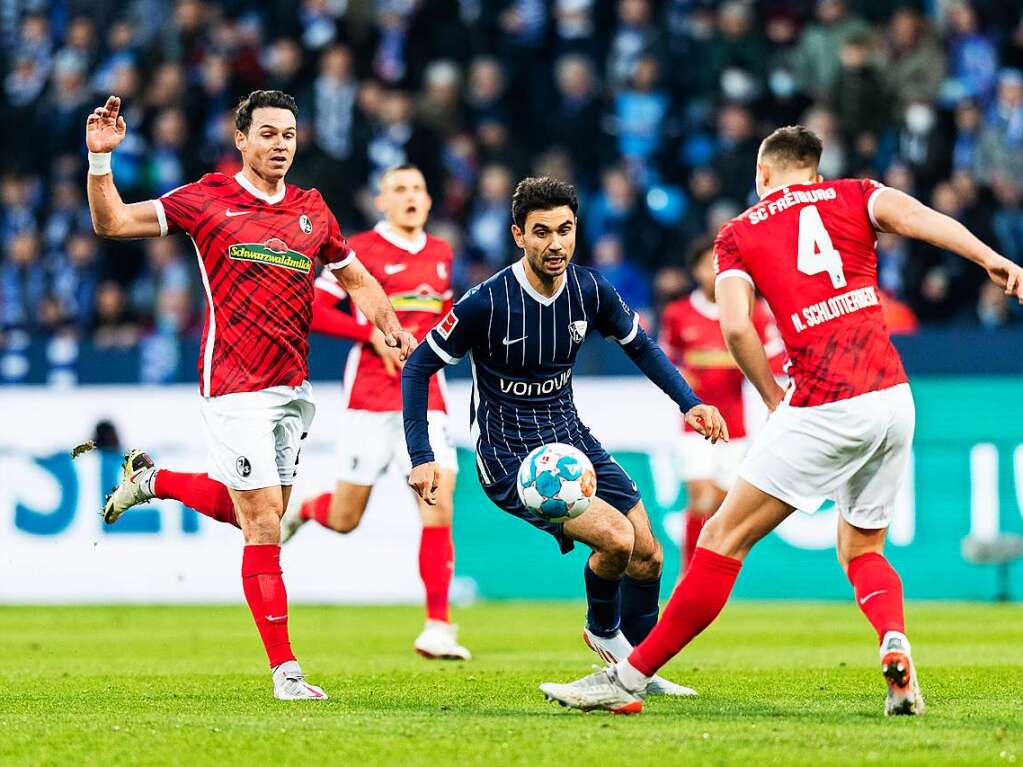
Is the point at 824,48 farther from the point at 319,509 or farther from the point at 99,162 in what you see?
the point at 99,162

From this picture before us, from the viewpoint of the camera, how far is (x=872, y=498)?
720 cm

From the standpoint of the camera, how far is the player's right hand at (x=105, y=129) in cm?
755

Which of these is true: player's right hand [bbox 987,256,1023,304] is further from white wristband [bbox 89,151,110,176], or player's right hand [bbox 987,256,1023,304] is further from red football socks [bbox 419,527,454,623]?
red football socks [bbox 419,527,454,623]

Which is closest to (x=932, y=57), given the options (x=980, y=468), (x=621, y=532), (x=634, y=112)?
(x=634, y=112)

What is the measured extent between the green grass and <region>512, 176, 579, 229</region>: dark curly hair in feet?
6.78

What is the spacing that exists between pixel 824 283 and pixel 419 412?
71.6 inches

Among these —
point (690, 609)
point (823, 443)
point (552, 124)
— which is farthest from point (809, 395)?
point (552, 124)

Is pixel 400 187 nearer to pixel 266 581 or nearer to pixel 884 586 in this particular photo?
pixel 266 581

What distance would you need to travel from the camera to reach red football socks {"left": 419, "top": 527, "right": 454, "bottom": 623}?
10680 millimetres

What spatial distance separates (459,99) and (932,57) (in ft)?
15.5

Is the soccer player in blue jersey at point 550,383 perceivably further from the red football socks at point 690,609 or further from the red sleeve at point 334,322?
the red sleeve at point 334,322

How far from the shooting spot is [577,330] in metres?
7.86

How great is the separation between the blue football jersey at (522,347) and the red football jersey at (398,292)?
291cm

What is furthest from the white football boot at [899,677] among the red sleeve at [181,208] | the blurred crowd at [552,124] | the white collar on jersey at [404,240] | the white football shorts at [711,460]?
the blurred crowd at [552,124]
